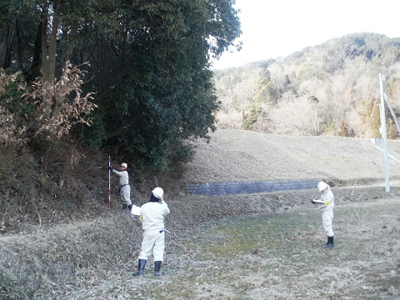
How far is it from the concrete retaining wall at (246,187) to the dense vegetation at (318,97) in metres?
20.5

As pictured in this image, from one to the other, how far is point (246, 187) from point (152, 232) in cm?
1472

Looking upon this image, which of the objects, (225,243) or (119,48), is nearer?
(225,243)

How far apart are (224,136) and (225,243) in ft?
65.3

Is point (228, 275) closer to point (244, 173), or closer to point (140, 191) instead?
point (140, 191)

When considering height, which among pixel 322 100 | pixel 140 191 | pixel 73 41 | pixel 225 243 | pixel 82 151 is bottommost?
pixel 225 243

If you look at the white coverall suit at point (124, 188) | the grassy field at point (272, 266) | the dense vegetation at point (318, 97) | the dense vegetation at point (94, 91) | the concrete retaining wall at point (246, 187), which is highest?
the dense vegetation at point (318, 97)

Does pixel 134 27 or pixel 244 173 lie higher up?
pixel 134 27

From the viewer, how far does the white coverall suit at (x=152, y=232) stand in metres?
8.30

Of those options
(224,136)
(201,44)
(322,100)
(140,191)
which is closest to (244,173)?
(224,136)

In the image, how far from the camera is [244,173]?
24469mm

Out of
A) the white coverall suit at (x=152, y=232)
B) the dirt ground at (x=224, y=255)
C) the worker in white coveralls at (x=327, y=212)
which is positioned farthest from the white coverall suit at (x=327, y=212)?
the white coverall suit at (x=152, y=232)

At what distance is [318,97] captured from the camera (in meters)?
58.6

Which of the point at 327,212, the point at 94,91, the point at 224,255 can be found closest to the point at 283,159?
the point at 94,91

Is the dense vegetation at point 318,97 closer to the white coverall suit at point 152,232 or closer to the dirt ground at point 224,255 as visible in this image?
the dirt ground at point 224,255
